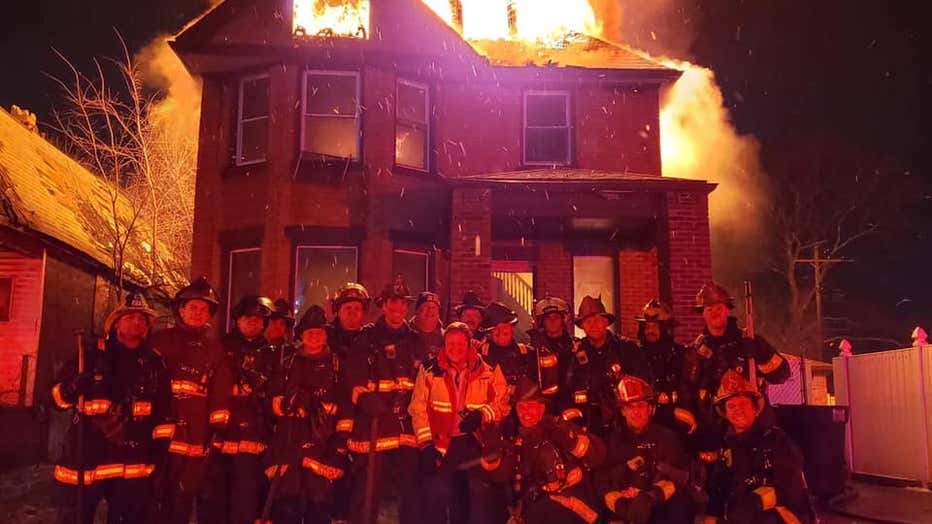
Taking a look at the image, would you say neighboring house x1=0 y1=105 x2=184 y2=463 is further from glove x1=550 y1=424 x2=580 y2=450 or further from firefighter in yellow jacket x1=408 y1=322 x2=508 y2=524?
glove x1=550 y1=424 x2=580 y2=450

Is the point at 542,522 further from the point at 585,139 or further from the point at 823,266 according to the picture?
the point at 823,266

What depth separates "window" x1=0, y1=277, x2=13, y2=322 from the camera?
14664mm

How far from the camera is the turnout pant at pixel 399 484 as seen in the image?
591 centimetres

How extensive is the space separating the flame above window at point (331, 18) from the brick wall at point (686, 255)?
6.15 metres

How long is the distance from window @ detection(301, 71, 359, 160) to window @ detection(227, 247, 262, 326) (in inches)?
82.9

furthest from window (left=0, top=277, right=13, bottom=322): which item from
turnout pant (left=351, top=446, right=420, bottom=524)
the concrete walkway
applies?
the concrete walkway

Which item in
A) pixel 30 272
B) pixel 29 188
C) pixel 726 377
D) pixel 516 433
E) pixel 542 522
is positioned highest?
pixel 29 188

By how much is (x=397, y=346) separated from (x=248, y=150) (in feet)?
26.3

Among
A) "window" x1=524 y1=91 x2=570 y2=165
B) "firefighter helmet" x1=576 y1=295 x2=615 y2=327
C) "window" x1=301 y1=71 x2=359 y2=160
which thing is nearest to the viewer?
"firefighter helmet" x1=576 y1=295 x2=615 y2=327

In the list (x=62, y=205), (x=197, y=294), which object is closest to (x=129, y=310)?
(x=197, y=294)

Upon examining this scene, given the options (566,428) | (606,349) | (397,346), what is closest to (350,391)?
(397,346)

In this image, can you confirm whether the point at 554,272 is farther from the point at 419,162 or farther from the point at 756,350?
the point at 756,350

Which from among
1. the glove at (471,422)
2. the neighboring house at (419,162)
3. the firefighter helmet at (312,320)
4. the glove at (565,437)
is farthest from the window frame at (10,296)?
the glove at (565,437)

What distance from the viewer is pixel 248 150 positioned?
13.2 meters
